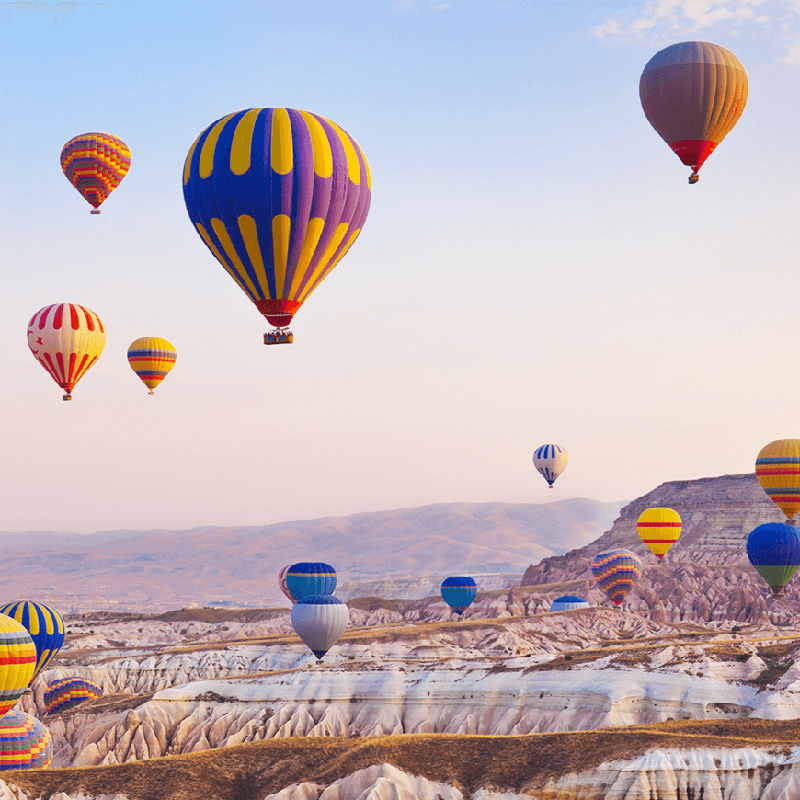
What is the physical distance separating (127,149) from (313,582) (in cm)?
4868

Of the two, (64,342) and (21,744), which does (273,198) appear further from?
(21,744)

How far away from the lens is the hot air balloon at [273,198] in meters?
45.8

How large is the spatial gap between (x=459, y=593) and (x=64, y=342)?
7701cm

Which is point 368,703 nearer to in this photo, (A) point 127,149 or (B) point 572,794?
(B) point 572,794

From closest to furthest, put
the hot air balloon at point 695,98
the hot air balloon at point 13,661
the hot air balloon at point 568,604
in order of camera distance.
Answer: the hot air balloon at point 695,98 → the hot air balloon at point 13,661 → the hot air balloon at point 568,604

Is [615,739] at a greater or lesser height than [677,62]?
lesser

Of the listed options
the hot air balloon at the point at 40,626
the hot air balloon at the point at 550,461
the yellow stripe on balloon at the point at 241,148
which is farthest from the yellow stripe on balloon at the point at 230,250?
the hot air balloon at the point at 550,461

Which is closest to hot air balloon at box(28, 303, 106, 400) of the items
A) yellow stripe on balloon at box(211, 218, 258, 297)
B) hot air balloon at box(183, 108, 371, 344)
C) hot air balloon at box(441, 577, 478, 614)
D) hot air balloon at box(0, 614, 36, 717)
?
hot air balloon at box(0, 614, 36, 717)

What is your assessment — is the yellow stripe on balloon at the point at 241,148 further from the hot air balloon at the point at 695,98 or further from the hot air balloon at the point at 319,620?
the hot air balloon at the point at 319,620

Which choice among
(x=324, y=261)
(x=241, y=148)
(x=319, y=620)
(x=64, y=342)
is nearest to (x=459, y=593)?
(x=319, y=620)

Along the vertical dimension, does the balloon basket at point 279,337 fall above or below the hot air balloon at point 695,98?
below

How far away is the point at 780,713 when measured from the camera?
2466 inches

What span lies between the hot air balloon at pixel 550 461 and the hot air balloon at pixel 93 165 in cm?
6730

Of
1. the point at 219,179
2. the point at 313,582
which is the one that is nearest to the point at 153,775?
the point at 219,179
